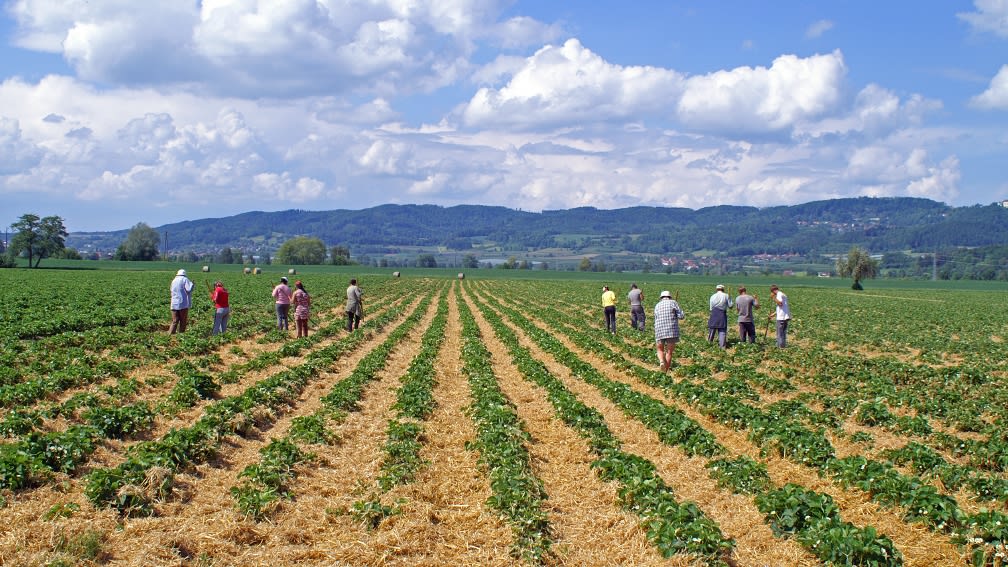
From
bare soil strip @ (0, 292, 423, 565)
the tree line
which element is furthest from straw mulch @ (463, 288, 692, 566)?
the tree line

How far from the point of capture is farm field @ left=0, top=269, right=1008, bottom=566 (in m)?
7.16

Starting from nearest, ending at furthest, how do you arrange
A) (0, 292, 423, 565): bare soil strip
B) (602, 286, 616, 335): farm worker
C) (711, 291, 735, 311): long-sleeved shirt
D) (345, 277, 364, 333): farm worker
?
1. (0, 292, 423, 565): bare soil strip
2. (711, 291, 735, 311): long-sleeved shirt
3. (345, 277, 364, 333): farm worker
4. (602, 286, 616, 335): farm worker

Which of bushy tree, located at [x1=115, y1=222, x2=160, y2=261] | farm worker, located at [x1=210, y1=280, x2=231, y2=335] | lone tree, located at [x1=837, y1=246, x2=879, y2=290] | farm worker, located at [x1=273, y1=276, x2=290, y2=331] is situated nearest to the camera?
farm worker, located at [x1=210, y1=280, x2=231, y2=335]

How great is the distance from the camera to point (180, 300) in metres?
21.9

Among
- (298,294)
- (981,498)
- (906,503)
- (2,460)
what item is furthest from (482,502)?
(298,294)

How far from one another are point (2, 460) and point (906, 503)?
991 cm

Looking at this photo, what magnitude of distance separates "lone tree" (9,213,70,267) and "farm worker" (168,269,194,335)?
9457cm

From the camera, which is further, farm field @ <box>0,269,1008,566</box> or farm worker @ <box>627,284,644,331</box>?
farm worker @ <box>627,284,644,331</box>

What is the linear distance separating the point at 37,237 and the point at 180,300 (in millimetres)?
96285

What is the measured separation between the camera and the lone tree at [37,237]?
100 meters

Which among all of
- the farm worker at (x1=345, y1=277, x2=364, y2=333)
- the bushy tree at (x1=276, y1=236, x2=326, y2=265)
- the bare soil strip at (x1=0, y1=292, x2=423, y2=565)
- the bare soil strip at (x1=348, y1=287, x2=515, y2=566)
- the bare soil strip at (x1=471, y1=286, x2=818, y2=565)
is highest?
the bushy tree at (x1=276, y1=236, x2=326, y2=265)

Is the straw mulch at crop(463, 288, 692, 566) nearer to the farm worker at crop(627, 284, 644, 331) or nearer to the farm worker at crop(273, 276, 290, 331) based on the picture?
the farm worker at crop(273, 276, 290, 331)

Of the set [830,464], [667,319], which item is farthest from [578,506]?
[667,319]

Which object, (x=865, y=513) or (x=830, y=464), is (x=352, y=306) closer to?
(x=830, y=464)
